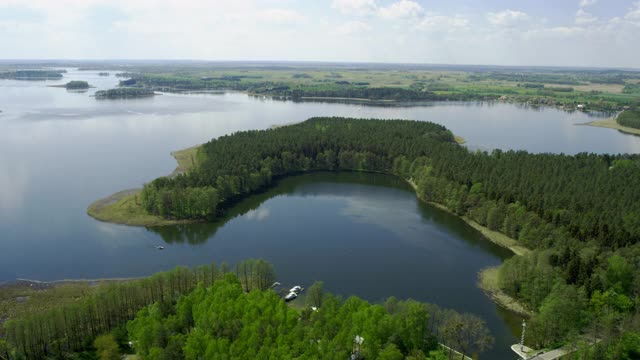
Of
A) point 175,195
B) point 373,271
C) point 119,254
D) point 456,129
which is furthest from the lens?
point 456,129

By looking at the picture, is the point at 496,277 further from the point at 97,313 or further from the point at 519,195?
the point at 97,313

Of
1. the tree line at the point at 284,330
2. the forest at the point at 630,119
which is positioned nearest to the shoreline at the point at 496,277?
the tree line at the point at 284,330

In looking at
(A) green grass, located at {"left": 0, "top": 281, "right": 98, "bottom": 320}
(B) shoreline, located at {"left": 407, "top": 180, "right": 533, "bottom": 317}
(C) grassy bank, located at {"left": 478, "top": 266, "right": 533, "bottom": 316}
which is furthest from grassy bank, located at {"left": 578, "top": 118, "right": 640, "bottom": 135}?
(A) green grass, located at {"left": 0, "top": 281, "right": 98, "bottom": 320}

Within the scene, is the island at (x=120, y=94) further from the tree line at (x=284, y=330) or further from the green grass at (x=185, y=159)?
the tree line at (x=284, y=330)

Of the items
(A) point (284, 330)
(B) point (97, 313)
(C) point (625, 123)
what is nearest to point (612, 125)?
(C) point (625, 123)

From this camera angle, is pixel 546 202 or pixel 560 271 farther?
pixel 546 202

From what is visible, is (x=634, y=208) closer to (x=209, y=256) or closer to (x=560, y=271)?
(x=560, y=271)

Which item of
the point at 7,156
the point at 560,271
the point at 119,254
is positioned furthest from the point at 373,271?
the point at 7,156
